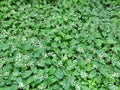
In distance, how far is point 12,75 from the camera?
160 inches

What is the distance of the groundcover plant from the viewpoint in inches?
160

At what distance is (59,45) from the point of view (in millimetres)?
4770

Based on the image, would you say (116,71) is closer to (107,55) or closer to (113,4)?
(107,55)

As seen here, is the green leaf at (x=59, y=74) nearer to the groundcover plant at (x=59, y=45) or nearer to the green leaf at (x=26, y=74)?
the groundcover plant at (x=59, y=45)

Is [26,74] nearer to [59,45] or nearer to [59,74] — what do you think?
[59,74]

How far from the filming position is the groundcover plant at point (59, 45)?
4055 millimetres

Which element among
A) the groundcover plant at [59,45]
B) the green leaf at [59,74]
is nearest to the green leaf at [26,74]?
the groundcover plant at [59,45]

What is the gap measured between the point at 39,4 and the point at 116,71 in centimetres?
286

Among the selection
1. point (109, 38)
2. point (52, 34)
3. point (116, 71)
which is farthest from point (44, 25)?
point (116, 71)

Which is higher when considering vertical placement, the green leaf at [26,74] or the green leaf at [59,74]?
the green leaf at [26,74]

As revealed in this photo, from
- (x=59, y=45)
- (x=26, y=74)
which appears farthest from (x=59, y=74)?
(x=59, y=45)

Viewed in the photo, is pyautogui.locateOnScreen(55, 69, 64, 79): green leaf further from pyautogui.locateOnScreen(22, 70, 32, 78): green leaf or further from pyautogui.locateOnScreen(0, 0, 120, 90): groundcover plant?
pyautogui.locateOnScreen(22, 70, 32, 78): green leaf

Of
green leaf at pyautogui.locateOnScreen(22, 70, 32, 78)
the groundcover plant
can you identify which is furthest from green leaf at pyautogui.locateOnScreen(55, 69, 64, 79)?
green leaf at pyautogui.locateOnScreen(22, 70, 32, 78)

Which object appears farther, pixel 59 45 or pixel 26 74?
pixel 59 45
